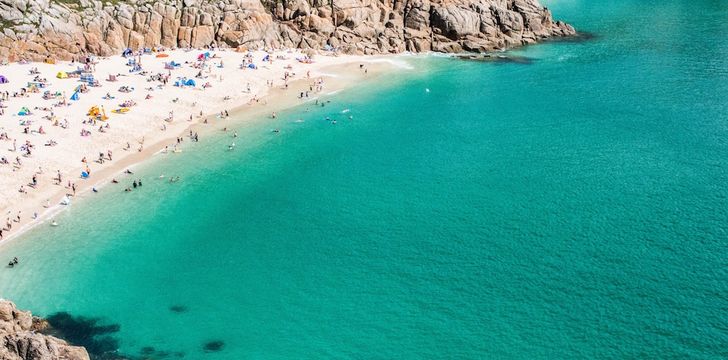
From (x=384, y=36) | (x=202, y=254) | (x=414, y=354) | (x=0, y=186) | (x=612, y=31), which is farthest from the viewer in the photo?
(x=612, y=31)

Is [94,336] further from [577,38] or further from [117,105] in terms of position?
[577,38]

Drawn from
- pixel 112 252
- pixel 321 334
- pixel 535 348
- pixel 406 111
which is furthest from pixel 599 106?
pixel 112 252

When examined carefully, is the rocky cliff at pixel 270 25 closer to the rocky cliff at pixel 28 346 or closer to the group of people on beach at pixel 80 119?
the group of people on beach at pixel 80 119

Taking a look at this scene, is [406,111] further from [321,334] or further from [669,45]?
[669,45]

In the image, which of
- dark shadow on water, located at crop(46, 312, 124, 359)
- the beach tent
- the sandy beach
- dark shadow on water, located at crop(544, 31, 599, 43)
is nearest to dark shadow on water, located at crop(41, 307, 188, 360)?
dark shadow on water, located at crop(46, 312, 124, 359)

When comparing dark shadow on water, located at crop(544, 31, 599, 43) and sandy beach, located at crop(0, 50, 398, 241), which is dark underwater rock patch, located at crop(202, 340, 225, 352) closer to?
sandy beach, located at crop(0, 50, 398, 241)
